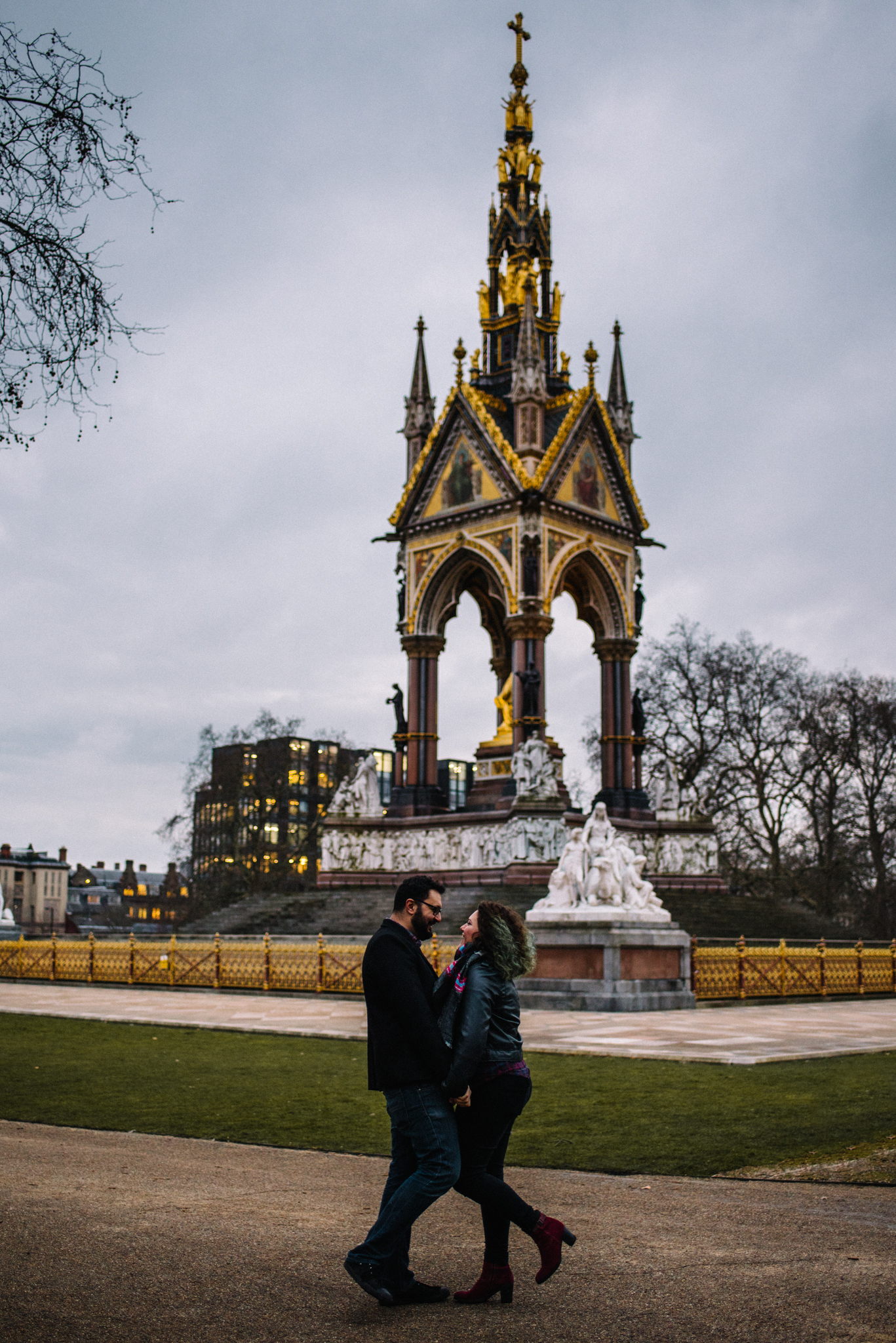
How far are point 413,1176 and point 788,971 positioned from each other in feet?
60.0

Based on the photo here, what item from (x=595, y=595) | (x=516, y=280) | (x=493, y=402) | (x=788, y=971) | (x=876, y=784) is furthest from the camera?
(x=876, y=784)

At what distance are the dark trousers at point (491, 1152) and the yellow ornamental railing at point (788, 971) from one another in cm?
1498

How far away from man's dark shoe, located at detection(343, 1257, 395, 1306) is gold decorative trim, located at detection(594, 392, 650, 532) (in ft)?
108

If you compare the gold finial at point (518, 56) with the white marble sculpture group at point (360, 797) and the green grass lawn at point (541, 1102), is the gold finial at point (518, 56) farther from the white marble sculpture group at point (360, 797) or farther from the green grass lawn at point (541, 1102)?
the green grass lawn at point (541, 1102)

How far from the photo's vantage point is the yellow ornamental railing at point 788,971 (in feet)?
65.3

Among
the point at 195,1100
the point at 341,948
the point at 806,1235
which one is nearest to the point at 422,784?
the point at 341,948

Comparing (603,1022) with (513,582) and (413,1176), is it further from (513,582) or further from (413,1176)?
(513,582)

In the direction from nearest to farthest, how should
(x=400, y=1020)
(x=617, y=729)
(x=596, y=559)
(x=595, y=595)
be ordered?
(x=400, y=1020) < (x=596, y=559) < (x=617, y=729) < (x=595, y=595)

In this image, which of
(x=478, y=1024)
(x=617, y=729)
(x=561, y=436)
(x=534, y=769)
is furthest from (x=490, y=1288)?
(x=617, y=729)

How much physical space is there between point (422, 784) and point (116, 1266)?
97.8 ft

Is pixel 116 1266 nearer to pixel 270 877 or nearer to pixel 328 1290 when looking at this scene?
pixel 328 1290

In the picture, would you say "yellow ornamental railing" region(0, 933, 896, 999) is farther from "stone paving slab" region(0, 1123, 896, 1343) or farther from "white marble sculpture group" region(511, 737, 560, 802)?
"stone paving slab" region(0, 1123, 896, 1343)

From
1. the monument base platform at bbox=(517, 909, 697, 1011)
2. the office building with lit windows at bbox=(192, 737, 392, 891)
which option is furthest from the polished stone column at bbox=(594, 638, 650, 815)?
the office building with lit windows at bbox=(192, 737, 392, 891)

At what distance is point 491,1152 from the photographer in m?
4.79
